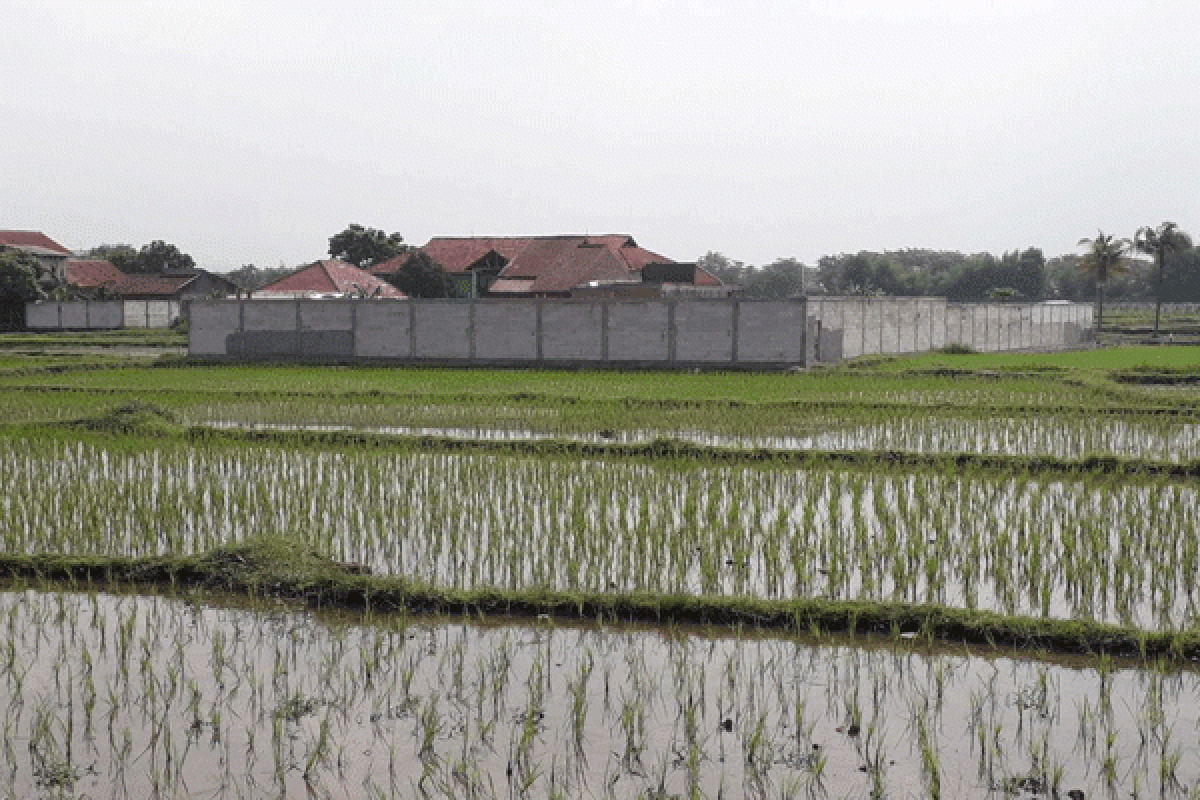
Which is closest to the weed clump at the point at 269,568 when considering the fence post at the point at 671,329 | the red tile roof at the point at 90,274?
the fence post at the point at 671,329

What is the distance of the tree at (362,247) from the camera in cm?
6084

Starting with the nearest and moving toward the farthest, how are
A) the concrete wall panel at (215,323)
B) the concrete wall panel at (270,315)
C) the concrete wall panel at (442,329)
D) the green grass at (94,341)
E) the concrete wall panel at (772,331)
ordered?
1. the concrete wall panel at (772,331)
2. the concrete wall panel at (442,329)
3. the concrete wall panel at (270,315)
4. the concrete wall panel at (215,323)
5. the green grass at (94,341)

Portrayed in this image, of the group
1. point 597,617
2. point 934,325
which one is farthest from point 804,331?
point 597,617

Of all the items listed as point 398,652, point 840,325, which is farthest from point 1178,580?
point 840,325

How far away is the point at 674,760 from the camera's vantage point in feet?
15.4

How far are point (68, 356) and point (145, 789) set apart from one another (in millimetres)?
28300

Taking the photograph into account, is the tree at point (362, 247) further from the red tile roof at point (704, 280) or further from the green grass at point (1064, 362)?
the green grass at point (1064, 362)

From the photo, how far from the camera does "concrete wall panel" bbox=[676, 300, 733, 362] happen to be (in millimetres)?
27984

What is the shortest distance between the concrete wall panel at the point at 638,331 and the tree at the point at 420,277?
20651 millimetres

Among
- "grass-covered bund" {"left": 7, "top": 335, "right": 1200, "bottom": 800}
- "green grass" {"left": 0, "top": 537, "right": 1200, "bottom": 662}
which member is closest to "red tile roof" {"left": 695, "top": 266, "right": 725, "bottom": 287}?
"grass-covered bund" {"left": 7, "top": 335, "right": 1200, "bottom": 800}

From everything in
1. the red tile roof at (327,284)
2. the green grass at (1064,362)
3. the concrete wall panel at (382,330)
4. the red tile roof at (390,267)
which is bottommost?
the green grass at (1064,362)

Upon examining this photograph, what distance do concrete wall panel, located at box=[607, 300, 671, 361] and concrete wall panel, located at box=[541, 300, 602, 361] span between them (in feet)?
1.19

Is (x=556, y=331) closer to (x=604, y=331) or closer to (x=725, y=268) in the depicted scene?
(x=604, y=331)

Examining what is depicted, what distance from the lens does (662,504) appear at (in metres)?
9.54
